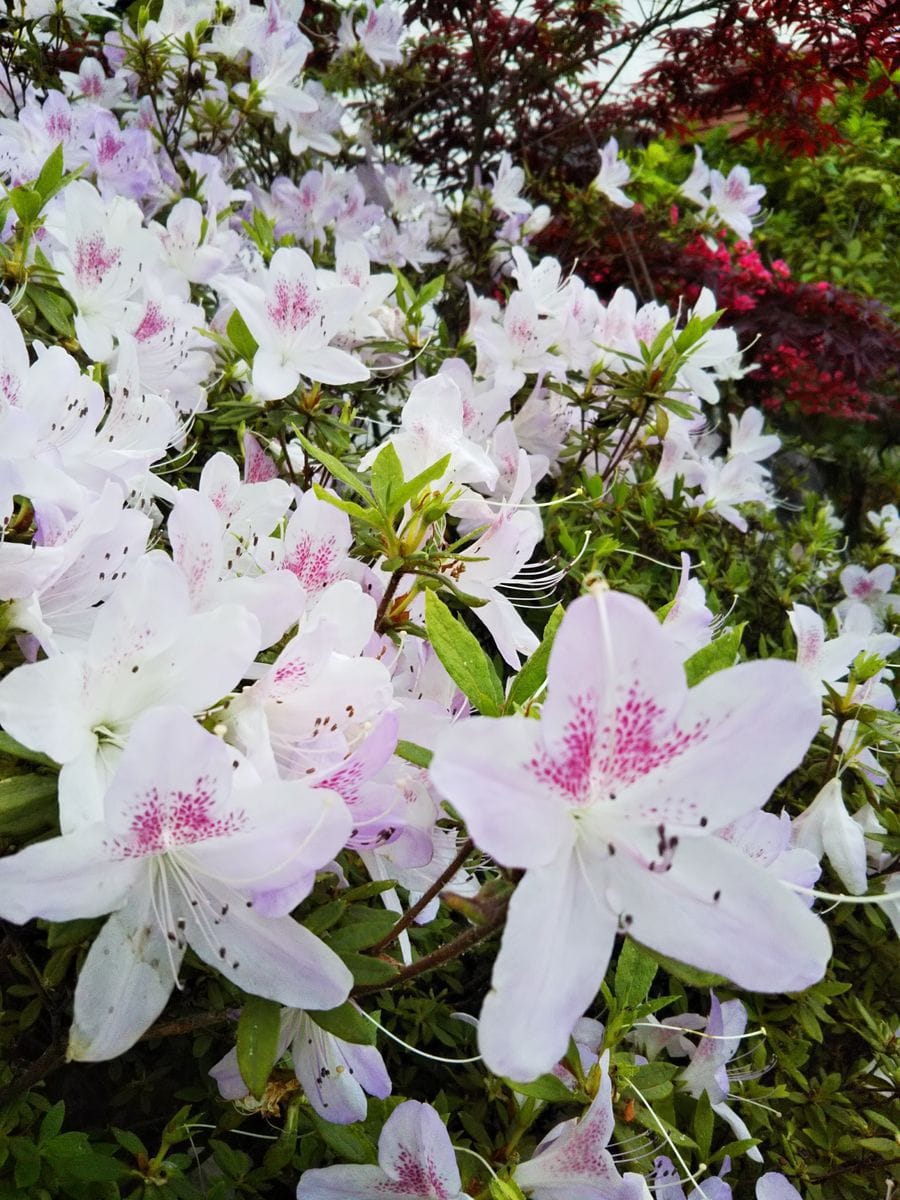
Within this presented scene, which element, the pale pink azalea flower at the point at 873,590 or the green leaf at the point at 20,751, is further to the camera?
the pale pink azalea flower at the point at 873,590

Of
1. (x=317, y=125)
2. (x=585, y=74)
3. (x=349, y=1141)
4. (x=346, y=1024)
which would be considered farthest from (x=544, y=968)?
(x=585, y=74)

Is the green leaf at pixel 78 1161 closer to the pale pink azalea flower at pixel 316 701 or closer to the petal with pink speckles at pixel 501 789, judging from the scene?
the pale pink azalea flower at pixel 316 701

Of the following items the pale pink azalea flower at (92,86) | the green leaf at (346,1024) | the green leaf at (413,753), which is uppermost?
the pale pink azalea flower at (92,86)

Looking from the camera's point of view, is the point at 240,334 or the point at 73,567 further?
the point at 240,334

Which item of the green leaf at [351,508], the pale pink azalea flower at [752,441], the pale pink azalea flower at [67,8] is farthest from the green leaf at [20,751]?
the pale pink azalea flower at [67,8]

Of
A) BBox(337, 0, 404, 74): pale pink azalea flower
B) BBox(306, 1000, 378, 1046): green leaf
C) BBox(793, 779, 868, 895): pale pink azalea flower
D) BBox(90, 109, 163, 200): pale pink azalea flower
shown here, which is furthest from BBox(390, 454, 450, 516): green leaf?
BBox(337, 0, 404, 74): pale pink azalea flower

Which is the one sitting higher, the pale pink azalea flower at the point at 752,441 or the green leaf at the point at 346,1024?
the pale pink azalea flower at the point at 752,441

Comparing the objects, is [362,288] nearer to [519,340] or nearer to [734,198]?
[519,340]

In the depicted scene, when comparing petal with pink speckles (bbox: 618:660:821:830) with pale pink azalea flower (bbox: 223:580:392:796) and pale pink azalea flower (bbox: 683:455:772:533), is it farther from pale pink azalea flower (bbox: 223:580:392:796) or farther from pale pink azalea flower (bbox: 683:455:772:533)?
pale pink azalea flower (bbox: 683:455:772:533)
